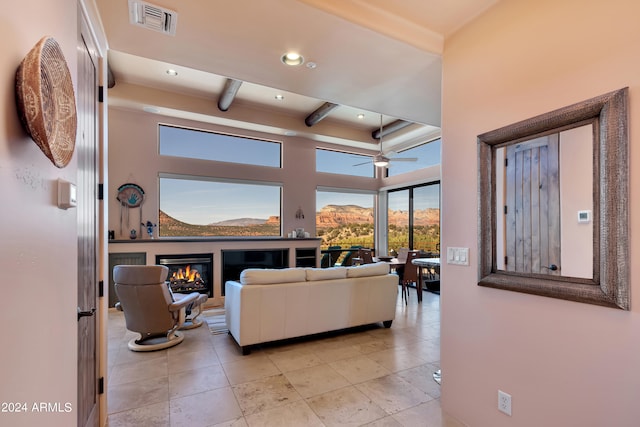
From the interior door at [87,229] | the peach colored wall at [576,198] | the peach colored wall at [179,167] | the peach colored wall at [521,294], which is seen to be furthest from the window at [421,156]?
the interior door at [87,229]

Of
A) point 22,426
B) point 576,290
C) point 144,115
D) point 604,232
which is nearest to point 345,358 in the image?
point 576,290

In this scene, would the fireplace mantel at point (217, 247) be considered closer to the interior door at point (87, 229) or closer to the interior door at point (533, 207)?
the interior door at point (87, 229)

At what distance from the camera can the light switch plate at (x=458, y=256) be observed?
2214 mm

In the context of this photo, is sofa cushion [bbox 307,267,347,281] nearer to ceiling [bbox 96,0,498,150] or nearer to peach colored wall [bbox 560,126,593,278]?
ceiling [bbox 96,0,498,150]

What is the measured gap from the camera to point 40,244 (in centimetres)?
106

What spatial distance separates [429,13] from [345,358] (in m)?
3.24

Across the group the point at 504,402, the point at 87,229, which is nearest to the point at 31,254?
the point at 87,229

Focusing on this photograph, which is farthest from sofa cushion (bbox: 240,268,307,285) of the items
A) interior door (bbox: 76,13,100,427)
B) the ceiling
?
the ceiling

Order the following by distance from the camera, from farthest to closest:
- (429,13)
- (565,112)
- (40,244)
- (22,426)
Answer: (429,13), (565,112), (40,244), (22,426)

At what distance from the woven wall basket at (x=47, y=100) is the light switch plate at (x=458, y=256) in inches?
90.9

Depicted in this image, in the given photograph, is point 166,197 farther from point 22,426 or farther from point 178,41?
point 22,426

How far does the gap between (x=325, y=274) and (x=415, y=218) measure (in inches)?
173

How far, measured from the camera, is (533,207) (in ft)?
6.10

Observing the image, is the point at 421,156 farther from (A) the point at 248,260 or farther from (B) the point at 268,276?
(B) the point at 268,276
